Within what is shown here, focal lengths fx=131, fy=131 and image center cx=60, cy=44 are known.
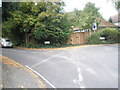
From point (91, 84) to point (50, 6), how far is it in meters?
12.9

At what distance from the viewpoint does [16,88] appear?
498 centimetres

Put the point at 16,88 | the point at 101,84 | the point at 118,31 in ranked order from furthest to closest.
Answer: the point at 118,31, the point at 101,84, the point at 16,88

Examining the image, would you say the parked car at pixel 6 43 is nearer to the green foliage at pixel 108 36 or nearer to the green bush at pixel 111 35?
the green foliage at pixel 108 36

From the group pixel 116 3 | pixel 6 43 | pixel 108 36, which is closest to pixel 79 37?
pixel 108 36

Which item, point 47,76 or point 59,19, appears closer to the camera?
point 47,76

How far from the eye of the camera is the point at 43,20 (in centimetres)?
1638

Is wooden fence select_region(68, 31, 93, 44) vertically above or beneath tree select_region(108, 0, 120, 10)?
beneath

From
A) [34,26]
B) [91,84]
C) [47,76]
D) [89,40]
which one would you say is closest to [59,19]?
[34,26]

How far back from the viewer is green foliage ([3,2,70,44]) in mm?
15867

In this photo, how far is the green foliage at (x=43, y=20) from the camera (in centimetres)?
1587

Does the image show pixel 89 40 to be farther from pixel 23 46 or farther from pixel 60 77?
pixel 60 77

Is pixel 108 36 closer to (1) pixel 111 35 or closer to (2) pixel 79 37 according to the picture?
(1) pixel 111 35

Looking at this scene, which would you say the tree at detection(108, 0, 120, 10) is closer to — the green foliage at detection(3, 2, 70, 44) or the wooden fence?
the wooden fence

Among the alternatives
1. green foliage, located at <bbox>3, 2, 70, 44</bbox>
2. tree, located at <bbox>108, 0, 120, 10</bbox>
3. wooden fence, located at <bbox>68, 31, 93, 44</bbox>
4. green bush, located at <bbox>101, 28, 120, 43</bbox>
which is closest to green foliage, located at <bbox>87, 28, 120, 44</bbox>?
green bush, located at <bbox>101, 28, 120, 43</bbox>
